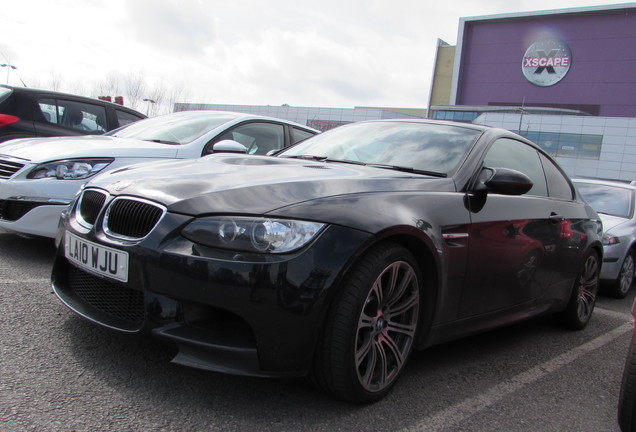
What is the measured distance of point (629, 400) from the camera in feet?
7.41

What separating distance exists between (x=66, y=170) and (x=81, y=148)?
0.86 ft

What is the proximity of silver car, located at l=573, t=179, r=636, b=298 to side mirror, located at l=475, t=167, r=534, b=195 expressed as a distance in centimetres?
366

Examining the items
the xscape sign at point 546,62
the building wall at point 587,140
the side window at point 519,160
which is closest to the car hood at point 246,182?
the side window at point 519,160

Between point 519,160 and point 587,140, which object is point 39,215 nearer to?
point 519,160

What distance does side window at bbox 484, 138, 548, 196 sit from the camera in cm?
333

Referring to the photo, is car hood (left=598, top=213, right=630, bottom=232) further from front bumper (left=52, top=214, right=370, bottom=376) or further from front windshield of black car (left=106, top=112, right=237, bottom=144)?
front bumper (left=52, top=214, right=370, bottom=376)

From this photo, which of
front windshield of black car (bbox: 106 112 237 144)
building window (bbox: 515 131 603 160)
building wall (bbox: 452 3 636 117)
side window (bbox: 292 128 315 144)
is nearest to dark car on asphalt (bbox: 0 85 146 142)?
front windshield of black car (bbox: 106 112 237 144)

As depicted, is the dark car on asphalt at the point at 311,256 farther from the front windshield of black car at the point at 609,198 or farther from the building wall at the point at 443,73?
the building wall at the point at 443,73

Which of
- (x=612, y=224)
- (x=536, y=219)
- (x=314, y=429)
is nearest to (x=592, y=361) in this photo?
(x=536, y=219)

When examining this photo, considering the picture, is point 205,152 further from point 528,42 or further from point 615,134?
point 528,42

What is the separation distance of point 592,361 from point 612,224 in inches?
132

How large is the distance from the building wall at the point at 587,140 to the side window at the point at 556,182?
4775cm

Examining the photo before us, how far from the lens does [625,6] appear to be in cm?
6188

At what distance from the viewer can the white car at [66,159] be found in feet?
13.3
